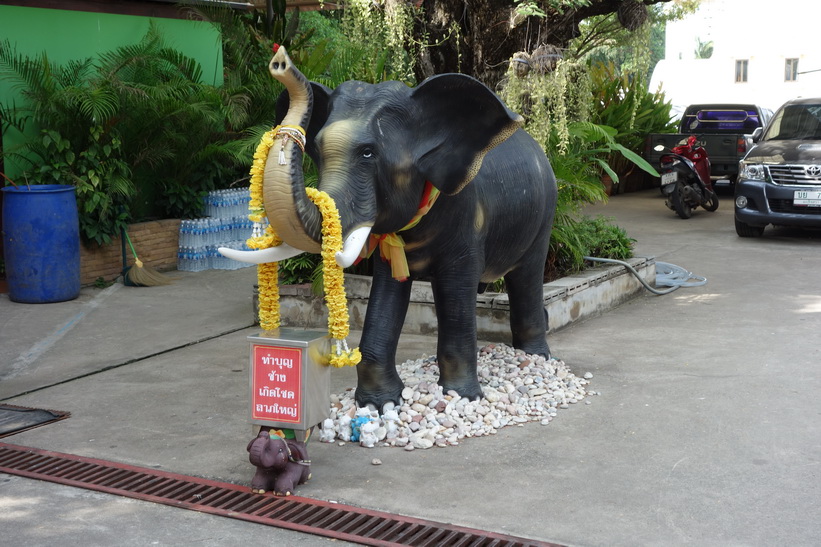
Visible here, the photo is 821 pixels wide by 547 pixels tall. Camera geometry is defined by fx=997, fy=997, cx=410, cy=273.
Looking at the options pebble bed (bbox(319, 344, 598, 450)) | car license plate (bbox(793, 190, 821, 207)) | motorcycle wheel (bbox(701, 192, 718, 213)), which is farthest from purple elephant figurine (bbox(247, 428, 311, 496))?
motorcycle wheel (bbox(701, 192, 718, 213))

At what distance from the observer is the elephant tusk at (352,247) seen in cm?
438

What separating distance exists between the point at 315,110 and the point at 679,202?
954 cm

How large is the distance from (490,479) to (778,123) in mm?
9769

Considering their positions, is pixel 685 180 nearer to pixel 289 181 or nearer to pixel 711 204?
pixel 711 204

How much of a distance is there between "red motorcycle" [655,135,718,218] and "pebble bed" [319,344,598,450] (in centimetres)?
799

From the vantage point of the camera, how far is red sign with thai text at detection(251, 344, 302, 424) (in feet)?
14.8

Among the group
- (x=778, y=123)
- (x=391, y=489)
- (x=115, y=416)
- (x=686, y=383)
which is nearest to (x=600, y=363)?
(x=686, y=383)

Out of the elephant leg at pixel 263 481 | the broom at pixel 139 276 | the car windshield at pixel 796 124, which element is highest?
the car windshield at pixel 796 124

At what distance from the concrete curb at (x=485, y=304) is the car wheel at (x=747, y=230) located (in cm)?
430

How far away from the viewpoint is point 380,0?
8039mm

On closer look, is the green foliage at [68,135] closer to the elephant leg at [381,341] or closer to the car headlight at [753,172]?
the elephant leg at [381,341]

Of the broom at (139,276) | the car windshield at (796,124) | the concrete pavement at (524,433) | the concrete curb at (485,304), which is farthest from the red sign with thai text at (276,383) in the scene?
the car windshield at (796,124)

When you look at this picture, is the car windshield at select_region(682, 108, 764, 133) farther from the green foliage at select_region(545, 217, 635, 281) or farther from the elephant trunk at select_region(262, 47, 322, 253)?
the elephant trunk at select_region(262, 47, 322, 253)

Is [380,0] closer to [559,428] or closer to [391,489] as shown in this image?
[559,428]
